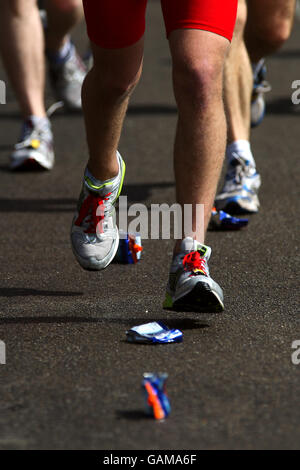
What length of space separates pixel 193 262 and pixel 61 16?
3.55m

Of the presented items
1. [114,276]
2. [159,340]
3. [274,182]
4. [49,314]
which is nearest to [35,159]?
[274,182]

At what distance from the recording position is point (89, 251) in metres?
3.76

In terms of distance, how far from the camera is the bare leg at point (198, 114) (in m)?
3.41

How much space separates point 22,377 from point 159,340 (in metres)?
0.49

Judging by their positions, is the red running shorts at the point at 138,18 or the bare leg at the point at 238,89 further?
the bare leg at the point at 238,89

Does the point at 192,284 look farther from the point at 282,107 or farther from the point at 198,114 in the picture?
the point at 282,107

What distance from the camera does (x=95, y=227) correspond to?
3.80 metres

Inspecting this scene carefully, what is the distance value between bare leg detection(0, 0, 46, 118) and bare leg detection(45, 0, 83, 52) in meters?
0.38

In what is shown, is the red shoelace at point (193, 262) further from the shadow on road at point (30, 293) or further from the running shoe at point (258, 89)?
the running shoe at point (258, 89)

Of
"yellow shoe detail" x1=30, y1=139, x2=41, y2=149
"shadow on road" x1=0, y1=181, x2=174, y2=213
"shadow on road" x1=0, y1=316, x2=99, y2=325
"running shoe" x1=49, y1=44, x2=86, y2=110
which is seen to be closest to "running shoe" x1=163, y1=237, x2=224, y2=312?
"shadow on road" x1=0, y1=316, x2=99, y2=325

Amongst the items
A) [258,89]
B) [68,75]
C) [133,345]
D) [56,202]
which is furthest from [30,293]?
[68,75]

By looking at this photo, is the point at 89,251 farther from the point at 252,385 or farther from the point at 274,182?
the point at 274,182

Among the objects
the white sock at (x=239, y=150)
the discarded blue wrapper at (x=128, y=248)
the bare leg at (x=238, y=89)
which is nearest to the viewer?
the discarded blue wrapper at (x=128, y=248)

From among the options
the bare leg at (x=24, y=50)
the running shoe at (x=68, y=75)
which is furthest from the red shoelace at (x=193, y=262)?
the running shoe at (x=68, y=75)
